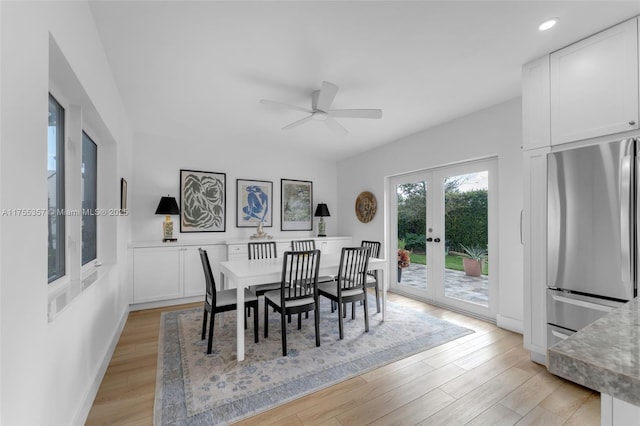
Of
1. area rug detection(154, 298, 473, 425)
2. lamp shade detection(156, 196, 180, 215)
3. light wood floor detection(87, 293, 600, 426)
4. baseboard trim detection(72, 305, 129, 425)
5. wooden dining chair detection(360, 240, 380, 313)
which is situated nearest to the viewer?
baseboard trim detection(72, 305, 129, 425)

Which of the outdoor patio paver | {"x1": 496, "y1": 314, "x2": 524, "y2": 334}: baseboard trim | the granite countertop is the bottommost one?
{"x1": 496, "y1": 314, "x2": 524, "y2": 334}: baseboard trim

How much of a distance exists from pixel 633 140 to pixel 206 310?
354 cm

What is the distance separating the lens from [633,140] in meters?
1.83

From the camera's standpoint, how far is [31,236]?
1046mm

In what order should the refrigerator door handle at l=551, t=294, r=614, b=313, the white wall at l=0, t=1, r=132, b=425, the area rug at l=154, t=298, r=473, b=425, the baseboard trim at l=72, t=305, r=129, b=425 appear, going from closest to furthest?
the white wall at l=0, t=1, r=132, b=425 → the baseboard trim at l=72, t=305, r=129, b=425 → the area rug at l=154, t=298, r=473, b=425 → the refrigerator door handle at l=551, t=294, r=614, b=313

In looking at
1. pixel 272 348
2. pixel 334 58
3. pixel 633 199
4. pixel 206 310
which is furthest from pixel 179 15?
pixel 633 199

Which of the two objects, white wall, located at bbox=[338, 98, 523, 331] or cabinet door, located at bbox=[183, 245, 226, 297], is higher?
white wall, located at bbox=[338, 98, 523, 331]

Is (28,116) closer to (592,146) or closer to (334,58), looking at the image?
(334,58)

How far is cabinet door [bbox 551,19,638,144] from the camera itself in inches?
74.1

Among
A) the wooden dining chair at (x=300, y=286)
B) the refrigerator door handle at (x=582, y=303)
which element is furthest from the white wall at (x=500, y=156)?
the wooden dining chair at (x=300, y=286)

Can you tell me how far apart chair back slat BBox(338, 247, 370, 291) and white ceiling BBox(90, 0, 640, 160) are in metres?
1.63

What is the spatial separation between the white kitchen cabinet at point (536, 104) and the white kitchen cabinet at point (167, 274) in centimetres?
403

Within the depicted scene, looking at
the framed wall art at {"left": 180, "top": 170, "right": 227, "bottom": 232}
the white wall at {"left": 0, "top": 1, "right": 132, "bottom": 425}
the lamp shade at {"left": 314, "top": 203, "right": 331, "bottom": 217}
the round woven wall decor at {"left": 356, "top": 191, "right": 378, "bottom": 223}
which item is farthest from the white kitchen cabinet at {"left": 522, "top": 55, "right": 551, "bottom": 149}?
the framed wall art at {"left": 180, "top": 170, "right": 227, "bottom": 232}

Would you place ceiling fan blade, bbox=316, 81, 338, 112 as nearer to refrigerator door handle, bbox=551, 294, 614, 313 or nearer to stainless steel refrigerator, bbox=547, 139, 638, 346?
stainless steel refrigerator, bbox=547, 139, 638, 346
